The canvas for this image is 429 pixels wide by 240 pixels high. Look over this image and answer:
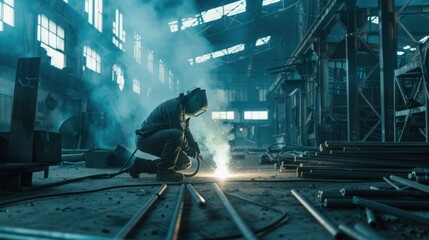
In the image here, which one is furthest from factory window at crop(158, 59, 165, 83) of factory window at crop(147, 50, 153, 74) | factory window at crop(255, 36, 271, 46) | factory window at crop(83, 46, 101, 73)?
factory window at crop(83, 46, 101, 73)

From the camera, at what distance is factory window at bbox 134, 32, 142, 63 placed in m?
20.6

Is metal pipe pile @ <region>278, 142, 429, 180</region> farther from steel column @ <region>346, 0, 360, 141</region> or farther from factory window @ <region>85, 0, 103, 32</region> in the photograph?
factory window @ <region>85, 0, 103, 32</region>

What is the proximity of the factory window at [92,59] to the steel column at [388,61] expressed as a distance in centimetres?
1170

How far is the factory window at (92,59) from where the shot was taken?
15.9 m

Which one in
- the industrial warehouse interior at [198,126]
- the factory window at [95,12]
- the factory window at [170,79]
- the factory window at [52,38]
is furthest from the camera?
the factory window at [170,79]

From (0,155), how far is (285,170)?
14.1 ft

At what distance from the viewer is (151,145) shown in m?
5.50

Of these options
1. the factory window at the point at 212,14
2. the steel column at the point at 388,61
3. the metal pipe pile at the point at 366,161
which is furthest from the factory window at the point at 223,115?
the metal pipe pile at the point at 366,161

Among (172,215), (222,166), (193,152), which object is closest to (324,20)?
(222,166)

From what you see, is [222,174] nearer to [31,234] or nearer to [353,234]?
[353,234]

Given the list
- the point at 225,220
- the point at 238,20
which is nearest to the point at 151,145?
the point at 225,220

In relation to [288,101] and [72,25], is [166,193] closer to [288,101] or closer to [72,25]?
[72,25]

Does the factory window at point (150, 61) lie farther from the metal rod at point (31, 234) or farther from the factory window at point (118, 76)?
the metal rod at point (31, 234)

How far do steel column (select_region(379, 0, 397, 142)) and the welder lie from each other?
4.05 m
